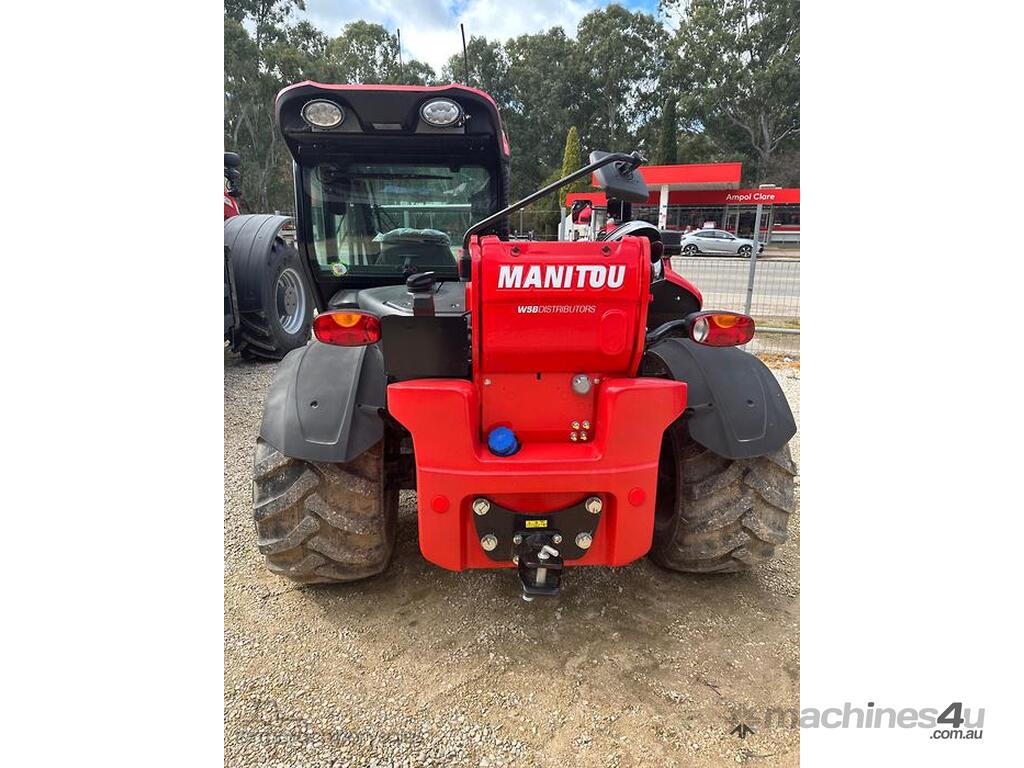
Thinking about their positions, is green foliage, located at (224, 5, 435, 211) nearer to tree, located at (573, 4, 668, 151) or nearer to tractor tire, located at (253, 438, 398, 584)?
tree, located at (573, 4, 668, 151)

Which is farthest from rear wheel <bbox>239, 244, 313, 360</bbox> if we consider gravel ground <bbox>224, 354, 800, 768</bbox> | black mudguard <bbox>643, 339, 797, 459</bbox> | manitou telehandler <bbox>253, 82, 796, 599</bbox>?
black mudguard <bbox>643, 339, 797, 459</bbox>

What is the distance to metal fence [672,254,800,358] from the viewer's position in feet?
22.9

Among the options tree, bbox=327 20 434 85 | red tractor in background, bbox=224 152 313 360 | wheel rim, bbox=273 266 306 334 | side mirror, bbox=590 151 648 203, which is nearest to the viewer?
side mirror, bbox=590 151 648 203

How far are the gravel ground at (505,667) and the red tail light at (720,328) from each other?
1.13m

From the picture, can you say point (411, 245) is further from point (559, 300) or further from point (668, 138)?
point (668, 138)

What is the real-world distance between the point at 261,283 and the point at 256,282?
0.15 feet

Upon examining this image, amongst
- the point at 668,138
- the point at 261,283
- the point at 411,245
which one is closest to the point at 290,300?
the point at 261,283

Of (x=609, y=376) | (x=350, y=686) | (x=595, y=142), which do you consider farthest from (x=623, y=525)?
(x=595, y=142)

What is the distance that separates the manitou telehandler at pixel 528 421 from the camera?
5.59 feet

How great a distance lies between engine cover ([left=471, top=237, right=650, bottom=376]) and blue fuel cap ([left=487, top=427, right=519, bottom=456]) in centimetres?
24

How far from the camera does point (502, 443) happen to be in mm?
1770

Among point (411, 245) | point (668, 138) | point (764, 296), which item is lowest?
point (764, 296)

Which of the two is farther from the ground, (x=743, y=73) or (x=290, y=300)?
(x=743, y=73)

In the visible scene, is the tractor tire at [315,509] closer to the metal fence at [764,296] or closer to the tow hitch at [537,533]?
the tow hitch at [537,533]
